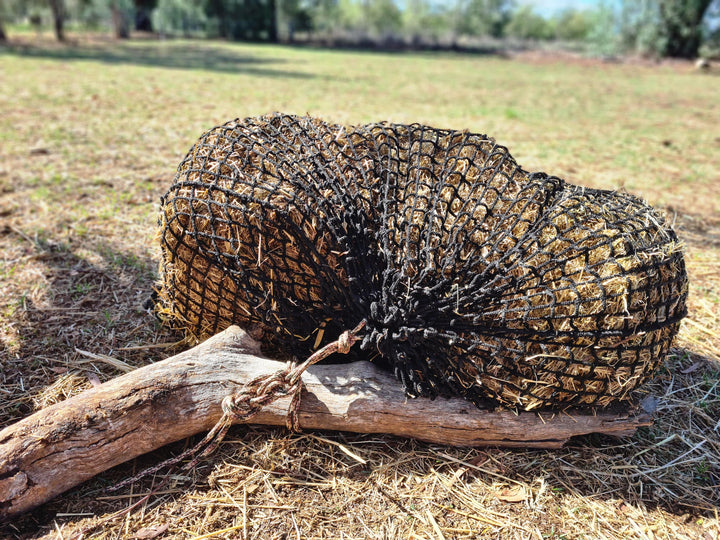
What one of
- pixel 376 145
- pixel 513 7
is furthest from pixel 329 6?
pixel 376 145

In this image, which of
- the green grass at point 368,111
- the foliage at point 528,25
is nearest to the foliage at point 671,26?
the green grass at point 368,111

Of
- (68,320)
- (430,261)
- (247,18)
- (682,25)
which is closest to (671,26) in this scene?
(682,25)

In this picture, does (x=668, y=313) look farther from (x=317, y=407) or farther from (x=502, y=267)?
(x=317, y=407)

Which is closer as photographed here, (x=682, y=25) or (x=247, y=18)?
(x=682, y=25)

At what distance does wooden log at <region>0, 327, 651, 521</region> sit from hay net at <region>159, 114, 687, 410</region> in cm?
12

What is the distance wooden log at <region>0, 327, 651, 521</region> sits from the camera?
227cm

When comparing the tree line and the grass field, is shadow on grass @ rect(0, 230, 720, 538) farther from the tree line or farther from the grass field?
the tree line

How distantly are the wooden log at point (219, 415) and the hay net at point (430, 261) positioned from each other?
0.12m

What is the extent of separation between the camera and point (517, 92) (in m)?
16.5

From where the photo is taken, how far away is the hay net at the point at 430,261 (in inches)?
93.0

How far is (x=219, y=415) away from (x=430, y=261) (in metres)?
1.24

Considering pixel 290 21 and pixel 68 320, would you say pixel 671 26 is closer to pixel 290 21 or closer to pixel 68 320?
pixel 290 21

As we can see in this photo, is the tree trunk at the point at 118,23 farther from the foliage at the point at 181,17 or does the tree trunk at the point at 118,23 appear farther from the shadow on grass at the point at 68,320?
the shadow on grass at the point at 68,320

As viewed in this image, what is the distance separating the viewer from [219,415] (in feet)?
8.29
